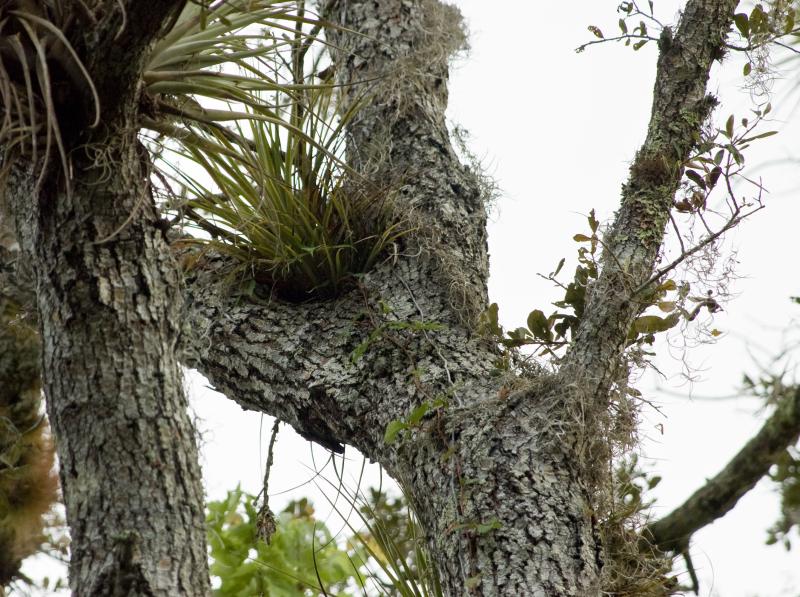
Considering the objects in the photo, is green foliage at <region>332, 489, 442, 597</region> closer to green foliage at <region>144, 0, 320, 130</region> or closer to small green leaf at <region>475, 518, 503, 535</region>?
small green leaf at <region>475, 518, 503, 535</region>

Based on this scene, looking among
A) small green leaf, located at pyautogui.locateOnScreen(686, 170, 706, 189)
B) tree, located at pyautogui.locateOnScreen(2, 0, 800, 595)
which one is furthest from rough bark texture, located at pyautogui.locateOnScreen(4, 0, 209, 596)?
small green leaf, located at pyautogui.locateOnScreen(686, 170, 706, 189)

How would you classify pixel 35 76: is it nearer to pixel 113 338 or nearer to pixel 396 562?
pixel 113 338

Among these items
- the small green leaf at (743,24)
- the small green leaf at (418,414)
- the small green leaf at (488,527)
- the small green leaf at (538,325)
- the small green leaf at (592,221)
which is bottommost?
the small green leaf at (488,527)

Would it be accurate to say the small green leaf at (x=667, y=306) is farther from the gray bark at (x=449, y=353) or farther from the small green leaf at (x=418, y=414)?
the small green leaf at (x=418, y=414)

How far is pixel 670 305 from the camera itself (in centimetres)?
198

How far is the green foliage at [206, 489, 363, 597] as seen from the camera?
2463 mm

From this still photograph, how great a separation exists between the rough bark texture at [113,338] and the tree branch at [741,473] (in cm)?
99

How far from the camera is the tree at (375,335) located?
4.37 feet

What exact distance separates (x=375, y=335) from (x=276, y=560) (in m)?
0.84

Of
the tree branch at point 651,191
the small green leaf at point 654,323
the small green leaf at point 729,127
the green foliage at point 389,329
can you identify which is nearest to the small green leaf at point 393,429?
the green foliage at point 389,329

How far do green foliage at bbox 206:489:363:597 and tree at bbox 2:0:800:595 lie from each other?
48cm

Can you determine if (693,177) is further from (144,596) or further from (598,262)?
(144,596)

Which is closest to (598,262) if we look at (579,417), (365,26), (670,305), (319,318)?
(670,305)

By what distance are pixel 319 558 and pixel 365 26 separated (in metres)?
1.59
